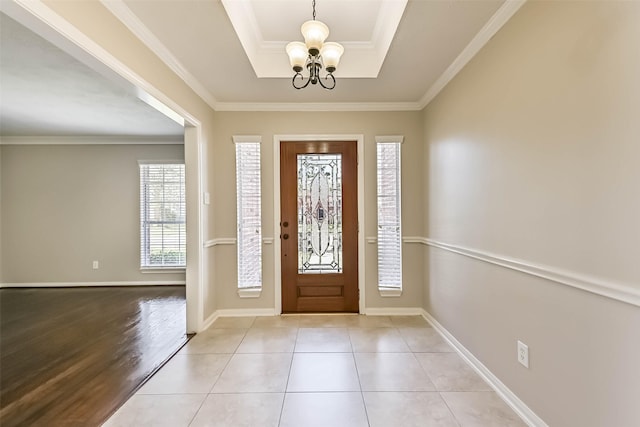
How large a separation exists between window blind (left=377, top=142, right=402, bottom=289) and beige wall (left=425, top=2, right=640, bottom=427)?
1158 millimetres

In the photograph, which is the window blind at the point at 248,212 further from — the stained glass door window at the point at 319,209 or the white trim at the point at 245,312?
the stained glass door window at the point at 319,209

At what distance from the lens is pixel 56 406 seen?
1925 millimetres

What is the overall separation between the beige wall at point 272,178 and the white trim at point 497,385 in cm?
94

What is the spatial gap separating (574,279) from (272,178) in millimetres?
2900

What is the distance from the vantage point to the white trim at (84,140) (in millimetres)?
4961

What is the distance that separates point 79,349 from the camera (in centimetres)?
272

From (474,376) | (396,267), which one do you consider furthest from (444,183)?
(474,376)

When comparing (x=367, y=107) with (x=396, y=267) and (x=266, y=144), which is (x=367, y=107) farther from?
(x=396, y=267)

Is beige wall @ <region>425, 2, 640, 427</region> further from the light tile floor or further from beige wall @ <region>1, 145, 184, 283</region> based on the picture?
beige wall @ <region>1, 145, 184, 283</region>

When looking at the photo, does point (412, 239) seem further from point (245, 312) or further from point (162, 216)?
point (162, 216)

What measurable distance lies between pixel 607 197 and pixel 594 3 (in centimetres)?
85

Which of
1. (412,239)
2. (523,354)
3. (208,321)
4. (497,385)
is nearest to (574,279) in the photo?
(523,354)

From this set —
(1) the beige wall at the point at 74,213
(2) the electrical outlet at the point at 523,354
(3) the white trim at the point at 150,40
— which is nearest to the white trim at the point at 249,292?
(3) the white trim at the point at 150,40

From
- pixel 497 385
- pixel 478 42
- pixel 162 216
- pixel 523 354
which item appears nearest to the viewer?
pixel 523 354
